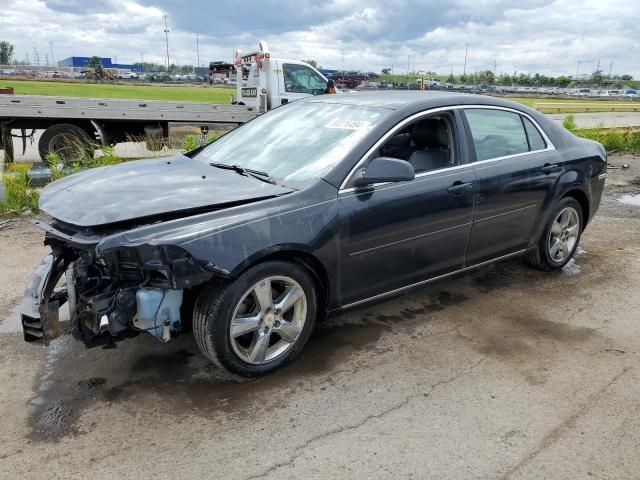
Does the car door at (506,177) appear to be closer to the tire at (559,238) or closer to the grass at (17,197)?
the tire at (559,238)

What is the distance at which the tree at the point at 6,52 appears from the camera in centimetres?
12186

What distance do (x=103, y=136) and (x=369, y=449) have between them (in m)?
10.3

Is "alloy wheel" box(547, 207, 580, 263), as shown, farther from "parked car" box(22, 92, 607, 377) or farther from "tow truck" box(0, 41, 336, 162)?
"tow truck" box(0, 41, 336, 162)

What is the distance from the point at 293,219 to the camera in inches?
126

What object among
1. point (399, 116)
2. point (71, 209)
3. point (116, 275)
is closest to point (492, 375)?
point (399, 116)

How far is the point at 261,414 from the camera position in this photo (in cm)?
298

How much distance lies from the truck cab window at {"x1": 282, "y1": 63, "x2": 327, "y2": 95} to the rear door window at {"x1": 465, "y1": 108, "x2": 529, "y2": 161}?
9.61m

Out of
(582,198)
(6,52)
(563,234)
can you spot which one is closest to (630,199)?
(582,198)

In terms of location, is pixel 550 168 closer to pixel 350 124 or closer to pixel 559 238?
pixel 559 238

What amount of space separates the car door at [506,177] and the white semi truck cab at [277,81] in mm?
9238

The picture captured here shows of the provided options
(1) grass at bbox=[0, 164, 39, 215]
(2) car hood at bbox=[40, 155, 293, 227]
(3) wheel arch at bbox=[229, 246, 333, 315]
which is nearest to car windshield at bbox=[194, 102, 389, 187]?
(2) car hood at bbox=[40, 155, 293, 227]

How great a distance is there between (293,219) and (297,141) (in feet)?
3.09

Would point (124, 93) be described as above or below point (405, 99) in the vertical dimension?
above

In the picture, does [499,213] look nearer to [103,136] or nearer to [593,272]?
[593,272]
